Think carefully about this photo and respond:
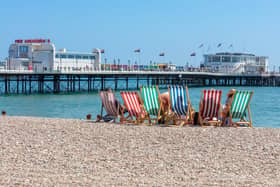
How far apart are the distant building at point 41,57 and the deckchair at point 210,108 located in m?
35.5

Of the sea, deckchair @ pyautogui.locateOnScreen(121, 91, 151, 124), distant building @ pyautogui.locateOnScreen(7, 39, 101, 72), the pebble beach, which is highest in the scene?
distant building @ pyautogui.locateOnScreen(7, 39, 101, 72)

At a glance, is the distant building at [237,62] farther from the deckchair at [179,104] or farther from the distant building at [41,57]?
the deckchair at [179,104]

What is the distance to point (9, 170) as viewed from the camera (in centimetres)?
668

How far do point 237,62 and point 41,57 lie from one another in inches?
1722

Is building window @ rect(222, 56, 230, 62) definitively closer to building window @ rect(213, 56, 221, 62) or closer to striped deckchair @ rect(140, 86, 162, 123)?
building window @ rect(213, 56, 221, 62)

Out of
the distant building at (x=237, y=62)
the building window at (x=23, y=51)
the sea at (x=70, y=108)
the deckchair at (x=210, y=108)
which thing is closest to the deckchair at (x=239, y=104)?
the deckchair at (x=210, y=108)

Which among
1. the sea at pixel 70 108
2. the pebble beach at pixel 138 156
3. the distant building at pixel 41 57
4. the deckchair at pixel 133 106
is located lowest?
the sea at pixel 70 108

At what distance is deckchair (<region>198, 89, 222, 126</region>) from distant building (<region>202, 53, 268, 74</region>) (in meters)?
71.6

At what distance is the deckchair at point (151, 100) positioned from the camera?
12.1 meters

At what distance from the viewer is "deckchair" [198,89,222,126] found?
38.2 feet

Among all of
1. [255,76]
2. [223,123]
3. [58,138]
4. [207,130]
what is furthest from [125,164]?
[255,76]

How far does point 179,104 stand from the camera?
12016mm

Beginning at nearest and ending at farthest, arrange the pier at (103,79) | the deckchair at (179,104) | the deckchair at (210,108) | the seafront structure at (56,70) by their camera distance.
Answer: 1. the deckchair at (210,108)
2. the deckchair at (179,104)
3. the seafront structure at (56,70)
4. the pier at (103,79)

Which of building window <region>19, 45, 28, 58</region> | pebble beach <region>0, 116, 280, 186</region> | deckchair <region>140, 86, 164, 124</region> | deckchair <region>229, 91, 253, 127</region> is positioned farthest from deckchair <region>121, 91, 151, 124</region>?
building window <region>19, 45, 28, 58</region>
